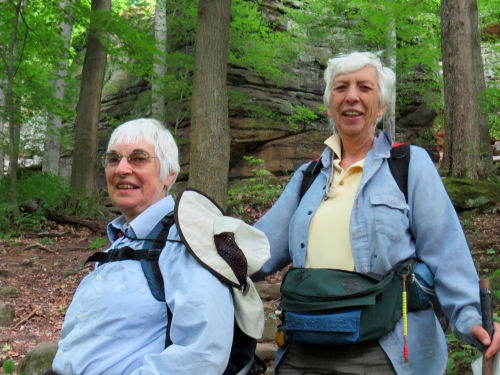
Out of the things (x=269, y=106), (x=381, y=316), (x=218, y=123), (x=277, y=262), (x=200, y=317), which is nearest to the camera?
(x=200, y=317)

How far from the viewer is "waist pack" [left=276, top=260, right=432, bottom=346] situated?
1931 mm

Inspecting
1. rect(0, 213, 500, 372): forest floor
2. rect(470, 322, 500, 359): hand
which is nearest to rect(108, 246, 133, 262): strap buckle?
rect(470, 322, 500, 359): hand

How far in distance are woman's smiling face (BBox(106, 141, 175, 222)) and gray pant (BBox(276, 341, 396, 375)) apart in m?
0.85

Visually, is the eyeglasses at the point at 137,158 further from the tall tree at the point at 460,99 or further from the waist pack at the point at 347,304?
the tall tree at the point at 460,99

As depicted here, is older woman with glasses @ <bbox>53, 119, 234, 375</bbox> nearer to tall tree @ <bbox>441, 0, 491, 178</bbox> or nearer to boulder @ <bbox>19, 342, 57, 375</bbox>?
boulder @ <bbox>19, 342, 57, 375</bbox>

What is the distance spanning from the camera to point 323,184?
7.54 ft

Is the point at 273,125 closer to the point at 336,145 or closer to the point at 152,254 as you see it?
the point at 336,145

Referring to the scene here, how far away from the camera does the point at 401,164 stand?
85.0 inches

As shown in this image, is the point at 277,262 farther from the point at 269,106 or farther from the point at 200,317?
the point at 269,106

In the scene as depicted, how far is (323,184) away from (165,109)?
16.0 metres

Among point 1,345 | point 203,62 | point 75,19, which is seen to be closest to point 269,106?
point 75,19

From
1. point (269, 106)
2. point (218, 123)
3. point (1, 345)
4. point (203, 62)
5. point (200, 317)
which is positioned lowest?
point (1, 345)

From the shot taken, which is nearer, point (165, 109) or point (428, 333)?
point (428, 333)

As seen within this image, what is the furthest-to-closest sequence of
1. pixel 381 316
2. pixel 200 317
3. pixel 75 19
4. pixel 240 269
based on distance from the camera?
1. pixel 75 19
2. pixel 381 316
3. pixel 240 269
4. pixel 200 317
